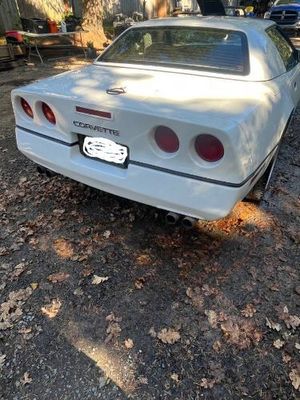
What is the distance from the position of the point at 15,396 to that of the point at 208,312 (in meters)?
1.27

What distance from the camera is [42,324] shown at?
2.28 metres

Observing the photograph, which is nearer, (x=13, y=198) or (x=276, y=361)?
(x=276, y=361)

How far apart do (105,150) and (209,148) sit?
81 centimetres

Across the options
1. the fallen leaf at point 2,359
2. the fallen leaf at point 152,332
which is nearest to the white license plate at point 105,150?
the fallen leaf at point 152,332

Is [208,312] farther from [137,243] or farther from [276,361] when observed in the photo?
[137,243]

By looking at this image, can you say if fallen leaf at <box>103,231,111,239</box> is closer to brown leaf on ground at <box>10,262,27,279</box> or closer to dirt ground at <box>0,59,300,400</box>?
dirt ground at <box>0,59,300,400</box>

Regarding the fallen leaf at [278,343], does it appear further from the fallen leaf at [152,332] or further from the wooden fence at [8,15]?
the wooden fence at [8,15]

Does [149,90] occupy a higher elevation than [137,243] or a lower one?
higher

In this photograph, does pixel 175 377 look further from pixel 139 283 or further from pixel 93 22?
pixel 93 22

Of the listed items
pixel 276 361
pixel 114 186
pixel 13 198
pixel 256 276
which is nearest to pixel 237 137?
pixel 114 186

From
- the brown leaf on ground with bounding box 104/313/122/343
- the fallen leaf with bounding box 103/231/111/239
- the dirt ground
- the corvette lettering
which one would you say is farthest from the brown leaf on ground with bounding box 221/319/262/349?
the corvette lettering

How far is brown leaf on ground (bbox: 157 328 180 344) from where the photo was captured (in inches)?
85.7

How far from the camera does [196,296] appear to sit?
2.47 meters

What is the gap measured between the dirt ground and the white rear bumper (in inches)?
22.6
